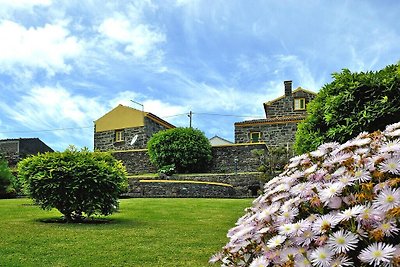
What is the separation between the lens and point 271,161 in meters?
20.1

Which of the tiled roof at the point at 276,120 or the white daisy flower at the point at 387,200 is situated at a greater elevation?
the tiled roof at the point at 276,120

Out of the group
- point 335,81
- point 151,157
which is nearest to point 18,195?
point 151,157

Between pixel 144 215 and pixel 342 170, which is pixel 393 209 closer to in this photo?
pixel 342 170

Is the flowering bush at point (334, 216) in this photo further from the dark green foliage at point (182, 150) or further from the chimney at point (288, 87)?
the chimney at point (288, 87)

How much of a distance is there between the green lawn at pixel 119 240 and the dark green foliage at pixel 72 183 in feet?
1.56

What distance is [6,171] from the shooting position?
18.9 m

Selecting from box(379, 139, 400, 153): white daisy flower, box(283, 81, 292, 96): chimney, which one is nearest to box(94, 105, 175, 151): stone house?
box(283, 81, 292, 96): chimney

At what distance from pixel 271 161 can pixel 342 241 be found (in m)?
18.7

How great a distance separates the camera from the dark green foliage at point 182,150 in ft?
74.7

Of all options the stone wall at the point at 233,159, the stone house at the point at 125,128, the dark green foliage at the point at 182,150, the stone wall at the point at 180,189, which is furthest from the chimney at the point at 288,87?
the stone wall at the point at 180,189

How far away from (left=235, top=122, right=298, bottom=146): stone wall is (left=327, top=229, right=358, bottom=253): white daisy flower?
25.0 metres

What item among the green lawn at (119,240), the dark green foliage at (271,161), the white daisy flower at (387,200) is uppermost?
the dark green foliage at (271,161)

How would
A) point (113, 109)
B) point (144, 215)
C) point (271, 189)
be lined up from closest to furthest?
point (271, 189) < point (144, 215) < point (113, 109)

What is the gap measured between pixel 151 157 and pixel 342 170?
22.2 meters
